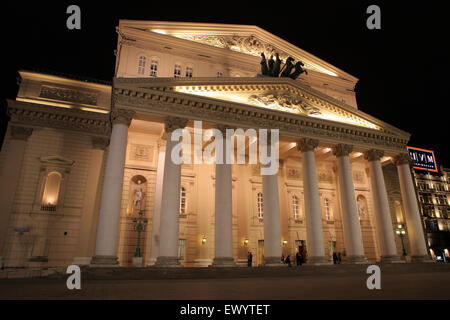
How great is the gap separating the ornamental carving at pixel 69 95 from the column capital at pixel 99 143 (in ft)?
11.6

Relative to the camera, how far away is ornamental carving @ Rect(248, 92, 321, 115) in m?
23.9

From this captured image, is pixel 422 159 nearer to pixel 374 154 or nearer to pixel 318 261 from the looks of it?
pixel 374 154

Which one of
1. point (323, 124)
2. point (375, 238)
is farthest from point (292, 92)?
point (375, 238)

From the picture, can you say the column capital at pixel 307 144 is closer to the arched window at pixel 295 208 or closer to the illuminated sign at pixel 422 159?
the arched window at pixel 295 208

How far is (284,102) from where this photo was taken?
24.5 meters

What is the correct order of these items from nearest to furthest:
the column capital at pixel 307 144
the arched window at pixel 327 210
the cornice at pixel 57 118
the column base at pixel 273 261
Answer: the column base at pixel 273 261 < the cornice at pixel 57 118 < the column capital at pixel 307 144 < the arched window at pixel 327 210

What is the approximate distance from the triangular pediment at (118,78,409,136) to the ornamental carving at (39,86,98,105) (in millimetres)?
8451

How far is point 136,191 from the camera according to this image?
2381 cm

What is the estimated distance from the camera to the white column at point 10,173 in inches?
805

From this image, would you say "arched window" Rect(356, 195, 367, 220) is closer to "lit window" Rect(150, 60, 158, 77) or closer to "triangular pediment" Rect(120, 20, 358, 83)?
"triangular pediment" Rect(120, 20, 358, 83)

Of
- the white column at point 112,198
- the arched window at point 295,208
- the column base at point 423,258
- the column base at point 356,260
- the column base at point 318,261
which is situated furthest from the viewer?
the arched window at point 295,208

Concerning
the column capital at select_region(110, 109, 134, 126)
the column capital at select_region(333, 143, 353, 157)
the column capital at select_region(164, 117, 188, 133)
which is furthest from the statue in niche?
the column capital at select_region(333, 143, 353, 157)

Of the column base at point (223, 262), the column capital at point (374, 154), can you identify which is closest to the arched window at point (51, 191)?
the column base at point (223, 262)
